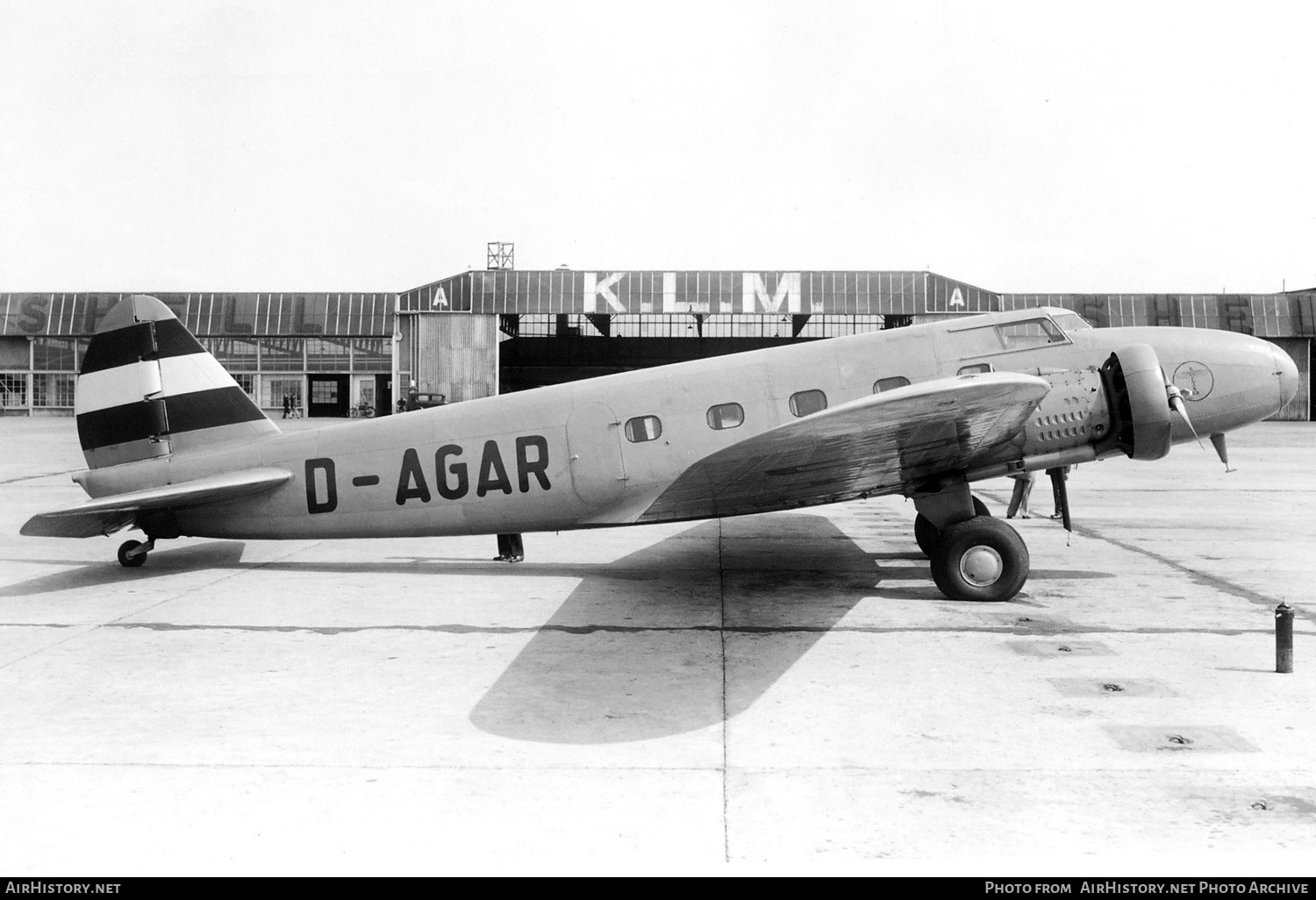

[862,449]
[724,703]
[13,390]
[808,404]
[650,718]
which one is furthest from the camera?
[13,390]

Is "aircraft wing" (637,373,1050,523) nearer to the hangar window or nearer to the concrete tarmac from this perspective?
the concrete tarmac

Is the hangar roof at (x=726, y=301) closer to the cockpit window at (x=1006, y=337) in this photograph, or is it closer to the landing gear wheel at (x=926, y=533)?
the landing gear wheel at (x=926, y=533)

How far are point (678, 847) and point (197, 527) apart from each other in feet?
30.9

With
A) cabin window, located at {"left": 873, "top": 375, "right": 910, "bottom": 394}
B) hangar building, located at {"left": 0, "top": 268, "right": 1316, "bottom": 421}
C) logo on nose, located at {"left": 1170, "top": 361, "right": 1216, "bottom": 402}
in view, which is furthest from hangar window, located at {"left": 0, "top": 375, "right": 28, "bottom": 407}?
logo on nose, located at {"left": 1170, "top": 361, "right": 1216, "bottom": 402}

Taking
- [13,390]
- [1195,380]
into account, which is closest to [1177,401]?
[1195,380]

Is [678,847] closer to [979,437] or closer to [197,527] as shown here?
[979,437]

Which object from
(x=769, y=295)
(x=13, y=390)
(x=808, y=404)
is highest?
(x=769, y=295)

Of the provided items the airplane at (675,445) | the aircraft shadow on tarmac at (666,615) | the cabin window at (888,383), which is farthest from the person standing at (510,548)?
the cabin window at (888,383)

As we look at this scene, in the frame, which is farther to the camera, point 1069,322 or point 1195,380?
point 1069,322

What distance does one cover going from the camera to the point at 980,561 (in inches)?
411

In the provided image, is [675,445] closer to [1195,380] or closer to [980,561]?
[980,561]

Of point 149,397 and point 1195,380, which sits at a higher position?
point 1195,380

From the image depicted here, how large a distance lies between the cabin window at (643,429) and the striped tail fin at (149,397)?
4.98 meters

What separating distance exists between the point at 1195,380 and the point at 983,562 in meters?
3.33
